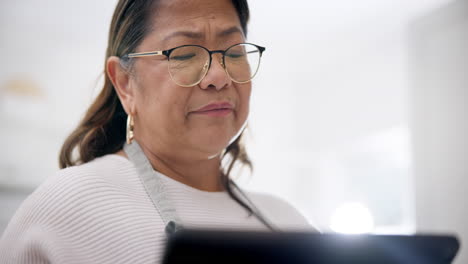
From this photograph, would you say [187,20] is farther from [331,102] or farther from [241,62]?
[331,102]

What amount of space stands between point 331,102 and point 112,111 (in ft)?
14.1

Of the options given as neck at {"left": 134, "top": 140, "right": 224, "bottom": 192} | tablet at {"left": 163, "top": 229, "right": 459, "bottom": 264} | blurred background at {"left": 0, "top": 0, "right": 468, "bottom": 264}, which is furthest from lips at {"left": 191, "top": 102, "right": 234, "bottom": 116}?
blurred background at {"left": 0, "top": 0, "right": 468, "bottom": 264}

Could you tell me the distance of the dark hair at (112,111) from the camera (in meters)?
0.93

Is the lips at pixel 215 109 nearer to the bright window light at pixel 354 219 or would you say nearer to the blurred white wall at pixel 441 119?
the blurred white wall at pixel 441 119

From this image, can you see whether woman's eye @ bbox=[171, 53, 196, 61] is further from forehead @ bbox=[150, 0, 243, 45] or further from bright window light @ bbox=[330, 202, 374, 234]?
bright window light @ bbox=[330, 202, 374, 234]

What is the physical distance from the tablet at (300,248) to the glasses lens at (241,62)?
539mm

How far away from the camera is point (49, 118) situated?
3.91m

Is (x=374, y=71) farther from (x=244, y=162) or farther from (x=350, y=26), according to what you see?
(x=244, y=162)

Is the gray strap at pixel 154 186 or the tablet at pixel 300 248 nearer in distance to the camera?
the tablet at pixel 300 248

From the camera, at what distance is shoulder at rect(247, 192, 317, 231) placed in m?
1.09

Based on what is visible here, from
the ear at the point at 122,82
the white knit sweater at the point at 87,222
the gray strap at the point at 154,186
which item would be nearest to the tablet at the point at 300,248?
the white knit sweater at the point at 87,222

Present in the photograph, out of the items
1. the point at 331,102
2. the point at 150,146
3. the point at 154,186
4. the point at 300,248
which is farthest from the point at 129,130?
the point at 331,102

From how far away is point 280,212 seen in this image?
3.73 ft

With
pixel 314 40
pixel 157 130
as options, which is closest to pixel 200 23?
pixel 157 130
